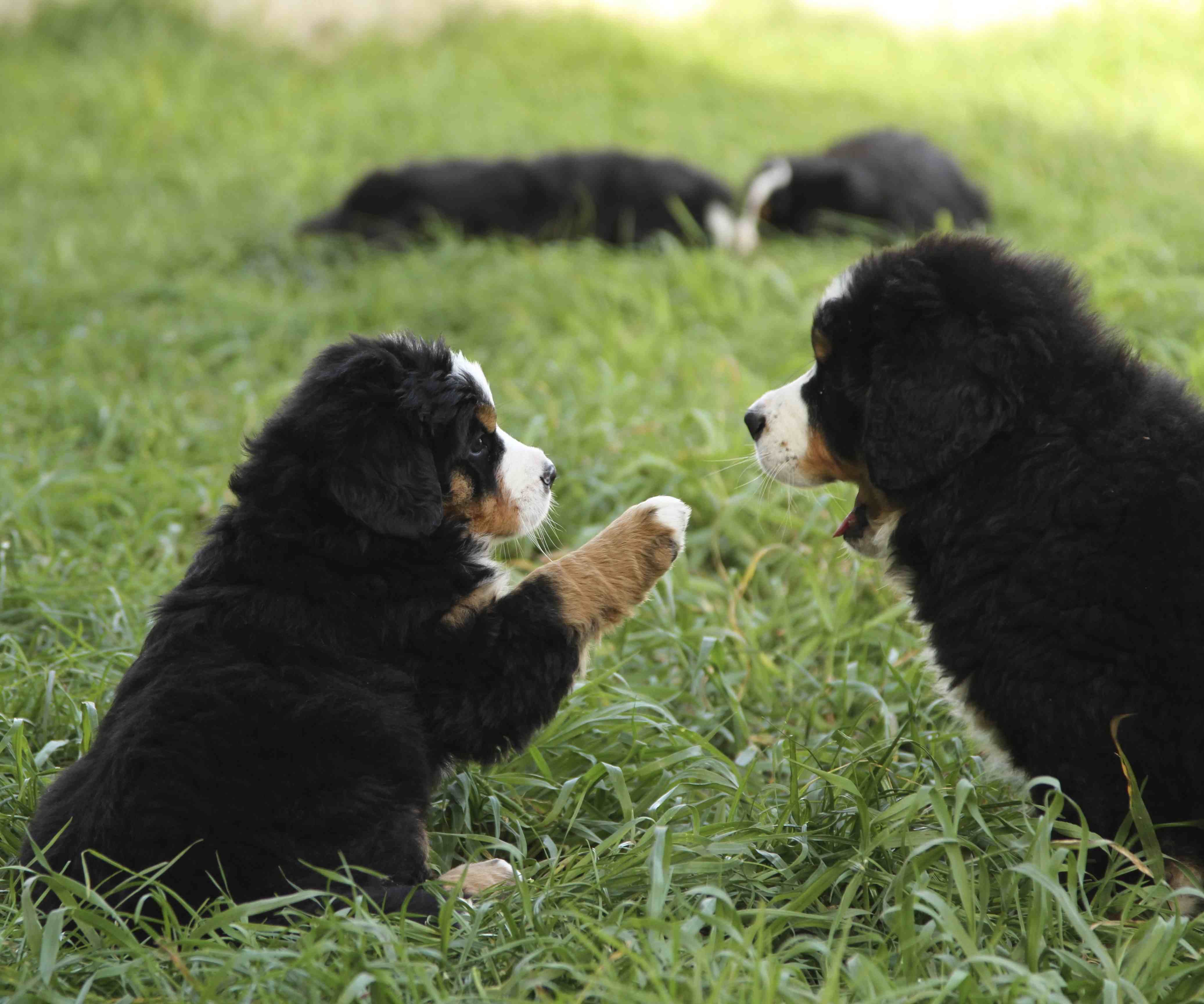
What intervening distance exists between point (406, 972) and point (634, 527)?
108cm

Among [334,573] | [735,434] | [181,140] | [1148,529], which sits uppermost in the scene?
[1148,529]

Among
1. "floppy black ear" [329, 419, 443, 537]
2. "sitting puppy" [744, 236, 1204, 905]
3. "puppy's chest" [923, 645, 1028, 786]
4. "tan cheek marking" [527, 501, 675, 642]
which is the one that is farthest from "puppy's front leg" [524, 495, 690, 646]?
"puppy's chest" [923, 645, 1028, 786]

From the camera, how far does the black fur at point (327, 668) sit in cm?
204

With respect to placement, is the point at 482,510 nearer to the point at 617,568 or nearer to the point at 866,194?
the point at 617,568

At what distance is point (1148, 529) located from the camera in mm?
2152

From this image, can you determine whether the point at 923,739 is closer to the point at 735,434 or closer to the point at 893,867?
the point at 893,867

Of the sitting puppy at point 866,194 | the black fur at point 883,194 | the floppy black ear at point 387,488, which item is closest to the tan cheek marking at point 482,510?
the floppy black ear at point 387,488

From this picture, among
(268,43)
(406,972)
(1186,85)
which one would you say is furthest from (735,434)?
(268,43)

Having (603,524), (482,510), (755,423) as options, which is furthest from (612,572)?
(603,524)

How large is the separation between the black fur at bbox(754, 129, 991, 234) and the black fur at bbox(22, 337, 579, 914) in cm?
523

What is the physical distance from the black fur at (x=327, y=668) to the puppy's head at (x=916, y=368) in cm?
69

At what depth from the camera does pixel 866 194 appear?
7.27 meters

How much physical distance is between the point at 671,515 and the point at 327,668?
82 centimetres

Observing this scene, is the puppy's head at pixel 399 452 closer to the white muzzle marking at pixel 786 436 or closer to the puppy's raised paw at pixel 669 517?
the puppy's raised paw at pixel 669 517
